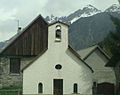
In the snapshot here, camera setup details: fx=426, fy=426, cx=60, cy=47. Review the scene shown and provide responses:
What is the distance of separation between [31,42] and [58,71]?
976 cm

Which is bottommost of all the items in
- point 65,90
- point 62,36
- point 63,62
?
point 65,90

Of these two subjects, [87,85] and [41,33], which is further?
[41,33]

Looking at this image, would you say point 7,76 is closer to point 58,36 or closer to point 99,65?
point 58,36

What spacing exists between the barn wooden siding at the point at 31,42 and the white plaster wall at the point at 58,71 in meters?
8.29

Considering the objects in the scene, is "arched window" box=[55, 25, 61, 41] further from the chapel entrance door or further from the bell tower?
the chapel entrance door

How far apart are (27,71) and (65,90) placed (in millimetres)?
4841

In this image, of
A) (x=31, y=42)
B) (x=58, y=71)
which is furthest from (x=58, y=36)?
(x=31, y=42)

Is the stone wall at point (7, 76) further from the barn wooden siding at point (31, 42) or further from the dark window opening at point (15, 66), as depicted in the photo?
the barn wooden siding at point (31, 42)

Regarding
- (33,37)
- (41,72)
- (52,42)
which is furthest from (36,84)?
(33,37)

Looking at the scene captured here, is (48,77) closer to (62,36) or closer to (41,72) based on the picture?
(41,72)

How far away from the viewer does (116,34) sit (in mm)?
51031

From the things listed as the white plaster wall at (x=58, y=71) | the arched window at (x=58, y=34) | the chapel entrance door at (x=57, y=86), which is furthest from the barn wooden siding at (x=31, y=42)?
the chapel entrance door at (x=57, y=86)

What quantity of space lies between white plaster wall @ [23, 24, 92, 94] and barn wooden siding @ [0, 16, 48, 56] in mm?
8291

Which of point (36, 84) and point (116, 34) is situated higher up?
point (116, 34)
